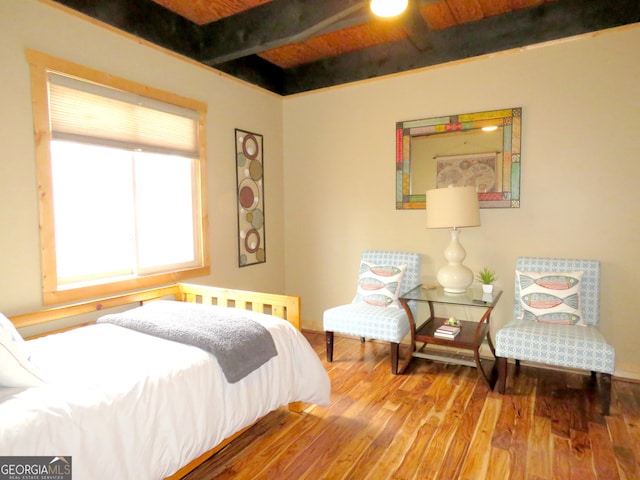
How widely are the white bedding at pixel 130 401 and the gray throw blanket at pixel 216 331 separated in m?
0.05

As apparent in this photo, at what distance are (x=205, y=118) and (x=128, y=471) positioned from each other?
262 cm

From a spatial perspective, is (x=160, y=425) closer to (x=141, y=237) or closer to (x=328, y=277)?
(x=141, y=237)

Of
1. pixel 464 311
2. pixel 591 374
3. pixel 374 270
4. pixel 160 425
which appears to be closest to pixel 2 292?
pixel 160 425

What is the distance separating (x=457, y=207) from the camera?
295 cm

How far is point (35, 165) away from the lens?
226 centimetres

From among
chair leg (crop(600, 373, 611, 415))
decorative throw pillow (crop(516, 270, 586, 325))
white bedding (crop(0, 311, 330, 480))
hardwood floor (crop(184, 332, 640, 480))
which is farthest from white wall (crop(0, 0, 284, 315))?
chair leg (crop(600, 373, 611, 415))

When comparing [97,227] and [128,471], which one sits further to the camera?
[97,227]

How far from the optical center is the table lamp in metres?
2.95

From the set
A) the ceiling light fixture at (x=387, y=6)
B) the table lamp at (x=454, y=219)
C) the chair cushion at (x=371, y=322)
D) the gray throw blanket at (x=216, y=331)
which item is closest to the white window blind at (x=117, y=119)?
the gray throw blanket at (x=216, y=331)

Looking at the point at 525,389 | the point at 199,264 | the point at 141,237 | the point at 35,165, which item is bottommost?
the point at 525,389

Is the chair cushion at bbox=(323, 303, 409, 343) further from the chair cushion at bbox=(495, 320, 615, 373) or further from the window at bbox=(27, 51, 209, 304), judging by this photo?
the window at bbox=(27, 51, 209, 304)

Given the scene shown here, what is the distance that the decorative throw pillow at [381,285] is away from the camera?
330cm

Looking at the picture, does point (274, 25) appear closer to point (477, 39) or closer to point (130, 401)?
point (477, 39)

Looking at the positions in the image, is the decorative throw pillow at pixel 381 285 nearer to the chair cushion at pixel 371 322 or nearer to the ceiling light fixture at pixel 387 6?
the chair cushion at pixel 371 322
